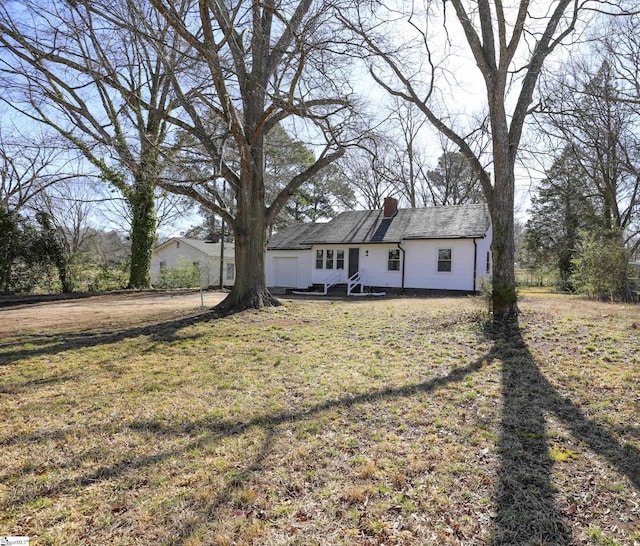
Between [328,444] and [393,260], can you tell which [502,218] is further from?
[393,260]

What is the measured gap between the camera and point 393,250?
20.2 meters

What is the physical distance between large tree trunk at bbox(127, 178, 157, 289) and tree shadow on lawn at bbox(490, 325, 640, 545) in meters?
19.4

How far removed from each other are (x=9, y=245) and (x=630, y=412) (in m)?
20.5

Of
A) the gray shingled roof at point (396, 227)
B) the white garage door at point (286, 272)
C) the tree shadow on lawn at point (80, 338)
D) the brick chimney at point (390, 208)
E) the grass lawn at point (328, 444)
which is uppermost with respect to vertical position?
the brick chimney at point (390, 208)

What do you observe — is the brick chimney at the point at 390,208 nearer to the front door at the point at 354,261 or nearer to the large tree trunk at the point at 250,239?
the front door at the point at 354,261

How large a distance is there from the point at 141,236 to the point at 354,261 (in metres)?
11.2

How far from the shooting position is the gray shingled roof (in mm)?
18734

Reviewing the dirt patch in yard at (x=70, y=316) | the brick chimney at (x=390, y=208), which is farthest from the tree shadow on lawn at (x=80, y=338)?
the brick chimney at (x=390, y=208)

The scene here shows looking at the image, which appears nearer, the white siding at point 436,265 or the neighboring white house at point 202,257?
the white siding at point 436,265

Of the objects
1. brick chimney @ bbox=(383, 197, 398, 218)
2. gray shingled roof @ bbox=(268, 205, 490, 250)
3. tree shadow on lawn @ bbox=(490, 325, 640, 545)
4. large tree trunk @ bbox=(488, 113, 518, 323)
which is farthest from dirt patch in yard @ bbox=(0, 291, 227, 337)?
brick chimney @ bbox=(383, 197, 398, 218)

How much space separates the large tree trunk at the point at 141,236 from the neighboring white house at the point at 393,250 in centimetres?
697

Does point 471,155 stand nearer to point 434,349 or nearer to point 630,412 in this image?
point 434,349

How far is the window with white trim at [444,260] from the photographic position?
1875 cm

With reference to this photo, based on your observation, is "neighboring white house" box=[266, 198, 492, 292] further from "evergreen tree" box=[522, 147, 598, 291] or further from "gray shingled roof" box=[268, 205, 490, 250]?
"evergreen tree" box=[522, 147, 598, 291]
